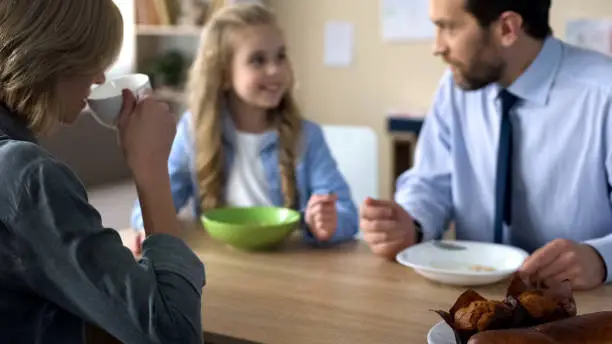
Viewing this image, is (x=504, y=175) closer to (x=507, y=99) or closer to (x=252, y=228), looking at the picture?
(x=507, y=99)

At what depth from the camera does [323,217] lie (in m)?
1.68

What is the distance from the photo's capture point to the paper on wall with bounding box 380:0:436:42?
3.66 metres

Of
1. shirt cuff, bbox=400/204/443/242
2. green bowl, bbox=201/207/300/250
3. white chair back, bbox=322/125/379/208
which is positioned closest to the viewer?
green bowl, bbox=201/207/300/250

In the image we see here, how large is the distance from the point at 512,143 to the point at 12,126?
1125mm

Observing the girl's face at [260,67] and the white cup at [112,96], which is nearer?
the white cup at [112,96]

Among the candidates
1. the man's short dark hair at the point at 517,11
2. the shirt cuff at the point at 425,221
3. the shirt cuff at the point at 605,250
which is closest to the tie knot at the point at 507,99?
the man's short dark hair at the point at 517,11

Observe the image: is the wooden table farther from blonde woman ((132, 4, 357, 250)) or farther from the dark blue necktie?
blonde woman ((132, 4, 357, 250))

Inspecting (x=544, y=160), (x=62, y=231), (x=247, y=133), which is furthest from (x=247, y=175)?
(x=62, y=231)

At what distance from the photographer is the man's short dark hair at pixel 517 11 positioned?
179cm

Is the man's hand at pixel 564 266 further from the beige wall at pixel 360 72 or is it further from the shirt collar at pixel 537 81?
the beige wall at pixel 360 72

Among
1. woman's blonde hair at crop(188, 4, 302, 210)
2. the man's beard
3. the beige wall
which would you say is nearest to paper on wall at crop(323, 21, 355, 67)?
the beige wall

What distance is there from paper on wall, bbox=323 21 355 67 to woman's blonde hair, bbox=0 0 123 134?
2.92 m

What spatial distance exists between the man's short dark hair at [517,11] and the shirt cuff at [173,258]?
Answer: 101 centimetres

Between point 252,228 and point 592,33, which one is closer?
point 252,228
